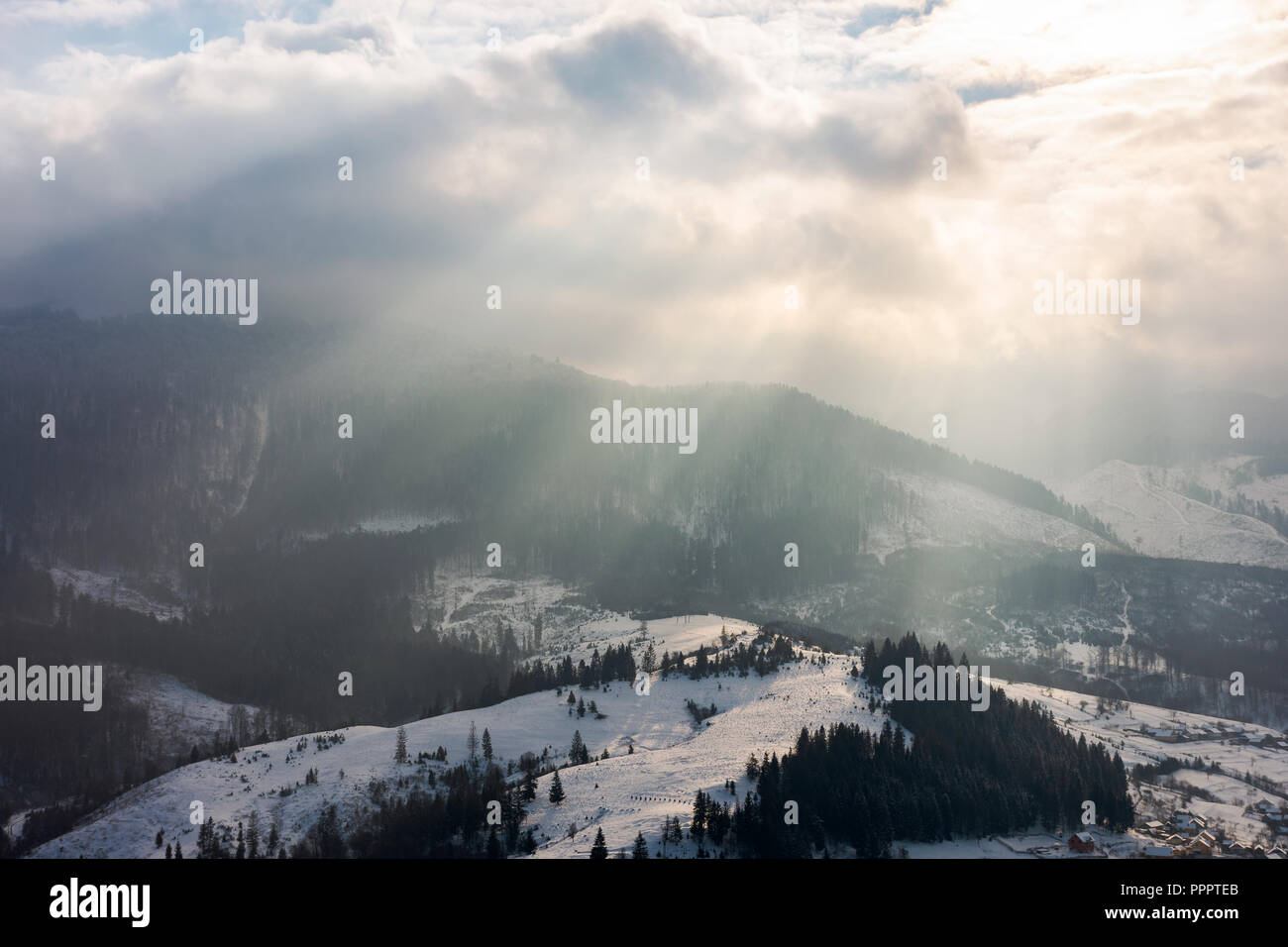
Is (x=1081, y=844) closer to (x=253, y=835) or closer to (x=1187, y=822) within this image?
(x=1187, y=822)

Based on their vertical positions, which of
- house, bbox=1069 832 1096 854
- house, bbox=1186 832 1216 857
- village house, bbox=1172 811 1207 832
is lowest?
village house, bbox=1172 811 1207 832

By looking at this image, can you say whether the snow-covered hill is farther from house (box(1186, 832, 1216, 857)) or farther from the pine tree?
house (box(1186, 832, 1216, 857))

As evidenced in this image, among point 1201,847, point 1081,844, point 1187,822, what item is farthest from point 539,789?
point 1187,822

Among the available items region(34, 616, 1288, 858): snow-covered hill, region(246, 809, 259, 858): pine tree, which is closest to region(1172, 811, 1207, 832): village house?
region(34, 616, 1288, 858): snow-covered hill

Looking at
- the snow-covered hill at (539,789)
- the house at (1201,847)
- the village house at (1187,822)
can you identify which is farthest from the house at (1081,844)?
the village house at (1187,822)

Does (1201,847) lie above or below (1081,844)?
below

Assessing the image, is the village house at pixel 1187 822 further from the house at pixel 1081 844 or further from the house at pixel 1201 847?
the house at pixel 1081 844
